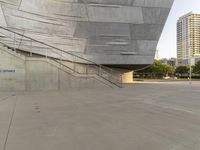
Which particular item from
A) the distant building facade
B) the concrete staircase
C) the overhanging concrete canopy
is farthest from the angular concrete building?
the distant building facade

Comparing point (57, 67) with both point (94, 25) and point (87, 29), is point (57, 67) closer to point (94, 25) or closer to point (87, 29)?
point (87, 29)

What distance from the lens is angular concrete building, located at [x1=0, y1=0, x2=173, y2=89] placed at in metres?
21.6

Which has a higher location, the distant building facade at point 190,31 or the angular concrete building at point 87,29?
the distant building facade at point 190,31

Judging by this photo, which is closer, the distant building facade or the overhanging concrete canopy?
the overhanging concrete canopy

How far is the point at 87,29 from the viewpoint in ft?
80.1

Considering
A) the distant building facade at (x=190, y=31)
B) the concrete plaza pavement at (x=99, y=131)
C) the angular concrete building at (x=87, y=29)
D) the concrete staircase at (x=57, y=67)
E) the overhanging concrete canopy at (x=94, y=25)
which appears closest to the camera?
the concrete plaza pavement at (x=99, y=131)

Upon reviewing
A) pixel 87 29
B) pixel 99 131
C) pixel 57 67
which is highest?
pixel 87 29

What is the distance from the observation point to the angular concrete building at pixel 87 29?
2161 centimetres

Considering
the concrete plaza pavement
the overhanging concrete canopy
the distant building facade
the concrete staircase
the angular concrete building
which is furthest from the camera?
the distant building facade

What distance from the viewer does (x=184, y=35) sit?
128 m

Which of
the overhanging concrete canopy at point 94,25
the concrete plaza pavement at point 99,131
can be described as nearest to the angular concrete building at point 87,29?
the overhanging concrete canopy at point 94,25

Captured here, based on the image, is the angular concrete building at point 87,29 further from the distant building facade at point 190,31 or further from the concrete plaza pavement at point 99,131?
the distant building facade at point 190,31

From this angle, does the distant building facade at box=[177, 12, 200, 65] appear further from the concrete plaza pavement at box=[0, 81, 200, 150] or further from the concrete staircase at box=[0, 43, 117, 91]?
the concrete plaza pavement at box=[0, 81, 200, 150]

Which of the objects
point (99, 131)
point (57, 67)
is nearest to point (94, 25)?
point (57, 67)
